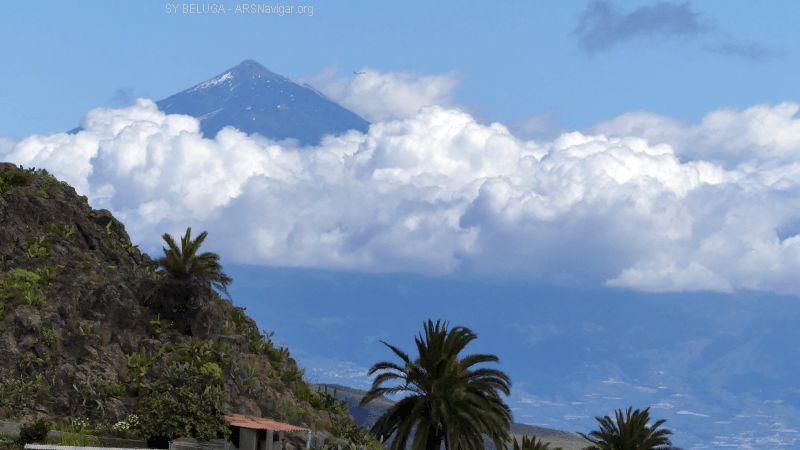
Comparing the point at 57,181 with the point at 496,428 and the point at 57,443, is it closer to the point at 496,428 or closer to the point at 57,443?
the point at 57,443

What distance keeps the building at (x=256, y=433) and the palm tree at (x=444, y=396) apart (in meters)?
4.70

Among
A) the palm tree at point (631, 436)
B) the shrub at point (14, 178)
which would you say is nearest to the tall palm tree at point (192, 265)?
the shrub at point (14, 178)

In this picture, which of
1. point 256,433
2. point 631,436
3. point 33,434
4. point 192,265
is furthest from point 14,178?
point 631,436

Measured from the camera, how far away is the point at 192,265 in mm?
69000

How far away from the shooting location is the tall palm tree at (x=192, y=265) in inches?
2697

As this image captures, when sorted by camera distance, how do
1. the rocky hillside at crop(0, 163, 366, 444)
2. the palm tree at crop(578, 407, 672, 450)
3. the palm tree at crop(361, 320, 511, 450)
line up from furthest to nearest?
the palm tree at crop(578, 407, 672, 450) < the rocky hillside at crop(0, 163, 366, 444) < the palm tree at crop(361, 320, 511, 450)

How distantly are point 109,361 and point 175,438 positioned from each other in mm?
9689

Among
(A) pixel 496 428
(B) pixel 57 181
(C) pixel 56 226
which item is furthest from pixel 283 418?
(B) pixel 57 181

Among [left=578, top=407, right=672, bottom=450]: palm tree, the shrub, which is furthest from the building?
[left=578, top=407, right=672, bottom=450]: palm tree

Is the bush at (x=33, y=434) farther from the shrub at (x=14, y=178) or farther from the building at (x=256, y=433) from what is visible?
the shrub at (x=14, y=178)

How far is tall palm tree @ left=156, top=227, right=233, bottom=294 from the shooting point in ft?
225

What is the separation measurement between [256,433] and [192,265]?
13689mm

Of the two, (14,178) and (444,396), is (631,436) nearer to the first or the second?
(444,396)

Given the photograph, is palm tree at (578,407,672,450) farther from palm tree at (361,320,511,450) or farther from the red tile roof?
the red tile roof
